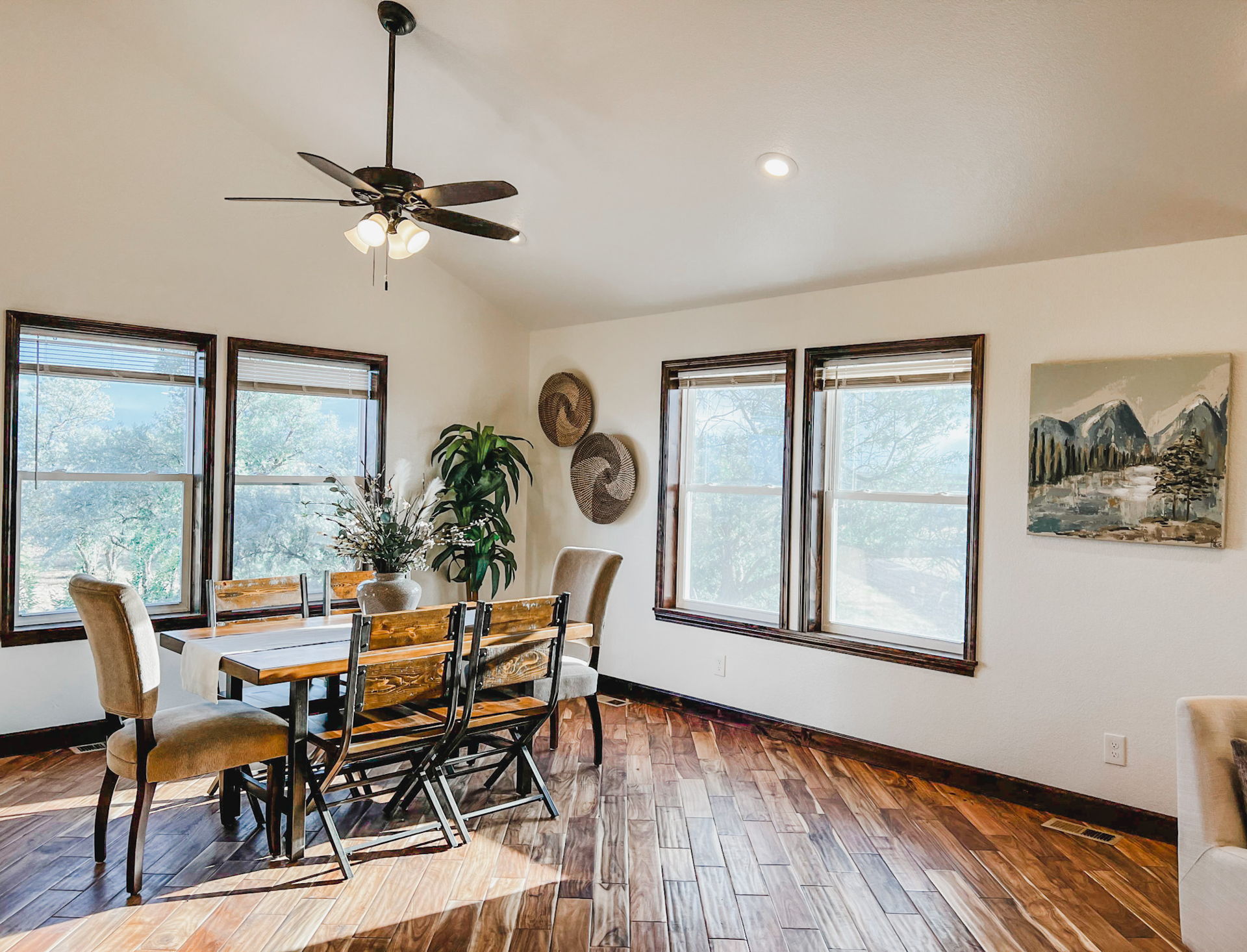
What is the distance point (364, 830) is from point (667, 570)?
2411 millimetres

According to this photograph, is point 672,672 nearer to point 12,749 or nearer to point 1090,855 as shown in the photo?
point 1090,855

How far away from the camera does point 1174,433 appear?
3260 millimetres

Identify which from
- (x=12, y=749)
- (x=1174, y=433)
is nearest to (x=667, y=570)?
(x=1174, y=433)

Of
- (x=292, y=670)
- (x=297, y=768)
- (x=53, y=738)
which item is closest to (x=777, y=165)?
(x=292, y=670)

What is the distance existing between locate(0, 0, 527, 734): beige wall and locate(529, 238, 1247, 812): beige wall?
7.61ft

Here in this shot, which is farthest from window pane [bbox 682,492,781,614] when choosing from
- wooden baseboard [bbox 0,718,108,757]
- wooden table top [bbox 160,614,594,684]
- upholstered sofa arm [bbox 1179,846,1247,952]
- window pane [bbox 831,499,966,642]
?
wooden baseboard [bbox 0,718,108,757]

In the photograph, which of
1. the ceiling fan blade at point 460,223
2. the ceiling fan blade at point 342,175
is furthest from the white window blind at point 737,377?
the ceiling fan blade at point 342,175

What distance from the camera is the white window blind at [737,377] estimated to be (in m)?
4.67

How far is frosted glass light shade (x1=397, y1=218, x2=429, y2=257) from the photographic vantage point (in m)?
3.25

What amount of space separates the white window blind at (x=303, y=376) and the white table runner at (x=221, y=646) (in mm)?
1804

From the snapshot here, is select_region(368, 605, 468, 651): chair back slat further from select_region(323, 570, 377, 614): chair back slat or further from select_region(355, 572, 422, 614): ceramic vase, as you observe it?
select_region(323, 570, 377, 614): chair back slat

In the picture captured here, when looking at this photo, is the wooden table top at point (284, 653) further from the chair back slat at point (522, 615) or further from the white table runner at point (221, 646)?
the chair back slat at point (522, 615)

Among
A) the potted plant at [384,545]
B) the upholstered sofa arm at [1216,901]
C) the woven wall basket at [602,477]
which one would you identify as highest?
the woven wall basket at [602,477]

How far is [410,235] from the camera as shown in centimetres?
326
